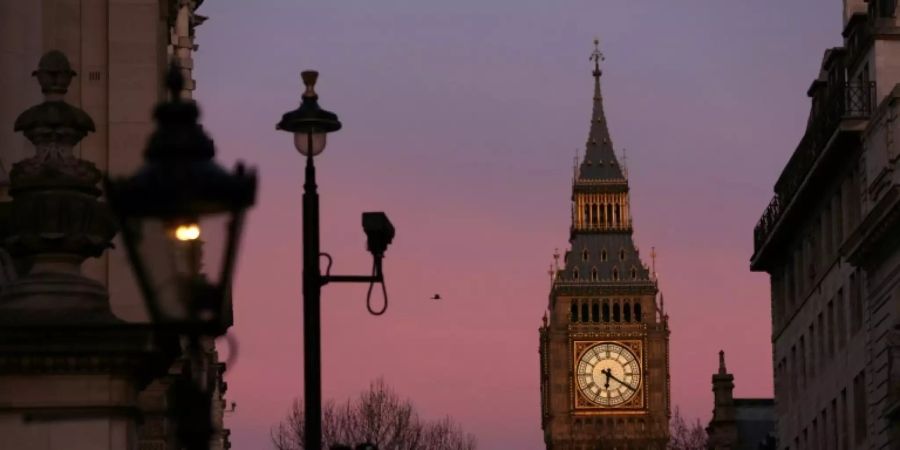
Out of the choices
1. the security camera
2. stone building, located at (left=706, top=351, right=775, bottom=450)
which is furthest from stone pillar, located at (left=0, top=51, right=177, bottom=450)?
stone building, located at (left=706, top=351, right=775, bottom=450)

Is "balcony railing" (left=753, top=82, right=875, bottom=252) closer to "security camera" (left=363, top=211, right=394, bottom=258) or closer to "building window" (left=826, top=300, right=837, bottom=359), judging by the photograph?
"building window" (left=826, top=300, right=837, bottom=359)

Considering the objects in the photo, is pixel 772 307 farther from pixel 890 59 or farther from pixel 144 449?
pixel 144 449

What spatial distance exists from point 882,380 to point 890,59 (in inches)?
328

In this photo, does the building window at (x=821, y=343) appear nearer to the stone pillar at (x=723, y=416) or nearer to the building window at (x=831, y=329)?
the building window at (x=831, y=329)

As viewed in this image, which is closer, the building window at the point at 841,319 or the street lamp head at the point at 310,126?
the street lamp head at the point at 310,126

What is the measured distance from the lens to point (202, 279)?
17.1 m

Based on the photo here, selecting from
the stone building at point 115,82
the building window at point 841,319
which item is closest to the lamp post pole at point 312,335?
the stone building at point 115,82

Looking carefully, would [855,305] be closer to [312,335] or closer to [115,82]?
[115,82]

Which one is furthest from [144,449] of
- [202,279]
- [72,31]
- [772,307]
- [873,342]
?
[772,307]

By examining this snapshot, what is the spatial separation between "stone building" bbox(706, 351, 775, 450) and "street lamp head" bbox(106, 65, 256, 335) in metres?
101

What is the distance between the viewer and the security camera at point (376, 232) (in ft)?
105

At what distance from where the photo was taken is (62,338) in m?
28.4

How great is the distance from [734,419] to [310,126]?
94121 mm

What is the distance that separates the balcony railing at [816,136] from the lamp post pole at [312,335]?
47.4 m
